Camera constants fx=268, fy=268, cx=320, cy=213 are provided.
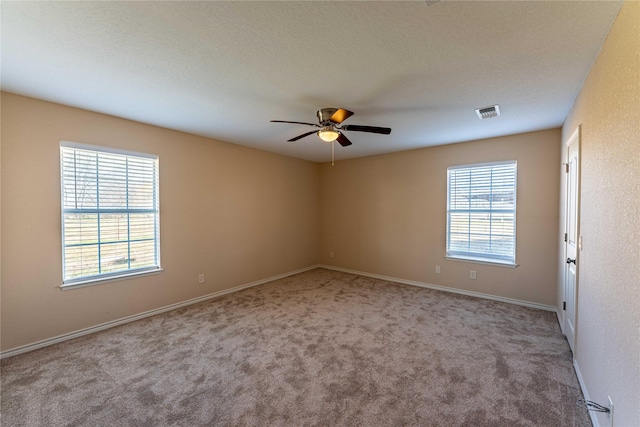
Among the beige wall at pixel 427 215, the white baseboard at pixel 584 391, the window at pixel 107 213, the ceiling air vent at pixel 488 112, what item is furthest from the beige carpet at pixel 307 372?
the ceiling air vent at pixel 488 112

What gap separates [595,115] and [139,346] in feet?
14.2

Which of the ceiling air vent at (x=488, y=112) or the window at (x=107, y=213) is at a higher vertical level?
the ceiling air vent at (x=488, y=112)

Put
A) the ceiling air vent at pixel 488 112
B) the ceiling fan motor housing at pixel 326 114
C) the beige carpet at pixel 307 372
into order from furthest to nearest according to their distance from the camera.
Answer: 1. the ceiling air vent at pixel 488 112
2. the ceiling fan motor housing at pixel 326 114
3. the beige carpet at pixel 307 372

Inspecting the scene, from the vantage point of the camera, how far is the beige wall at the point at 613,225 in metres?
1.23

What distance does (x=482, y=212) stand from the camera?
13.5 feet

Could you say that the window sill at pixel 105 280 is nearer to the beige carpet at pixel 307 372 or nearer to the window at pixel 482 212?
the beige carpet at pixel 307 372

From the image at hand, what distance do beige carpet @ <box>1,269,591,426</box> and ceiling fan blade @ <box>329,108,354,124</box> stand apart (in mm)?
2222

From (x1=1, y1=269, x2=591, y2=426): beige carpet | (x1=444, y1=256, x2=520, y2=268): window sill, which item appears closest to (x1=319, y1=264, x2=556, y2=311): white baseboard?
(x1=1, y1=269, x2=591, y2=426): beige carpet

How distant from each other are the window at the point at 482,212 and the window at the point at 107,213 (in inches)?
175

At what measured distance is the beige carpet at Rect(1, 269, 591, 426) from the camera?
5.93 feet

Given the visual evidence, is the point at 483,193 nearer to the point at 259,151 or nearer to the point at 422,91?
the point at 422,91

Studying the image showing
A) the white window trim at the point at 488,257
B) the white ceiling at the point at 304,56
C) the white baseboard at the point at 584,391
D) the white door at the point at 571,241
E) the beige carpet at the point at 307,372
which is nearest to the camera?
the white ceiling at the point at 304,56

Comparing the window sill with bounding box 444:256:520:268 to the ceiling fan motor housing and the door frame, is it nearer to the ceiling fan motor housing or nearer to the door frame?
the door frame

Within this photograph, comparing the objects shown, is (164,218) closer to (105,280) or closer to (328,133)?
(105,280)
